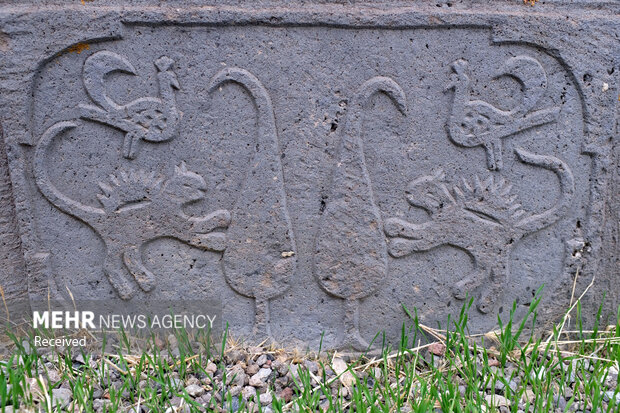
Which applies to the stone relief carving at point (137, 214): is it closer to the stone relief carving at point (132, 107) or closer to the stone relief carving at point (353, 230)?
Answer: the stone relief carving at point (132, 107)

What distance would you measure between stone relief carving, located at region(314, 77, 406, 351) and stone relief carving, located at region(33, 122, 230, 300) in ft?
1.15

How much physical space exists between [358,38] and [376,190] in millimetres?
482

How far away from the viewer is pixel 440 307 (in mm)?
1898

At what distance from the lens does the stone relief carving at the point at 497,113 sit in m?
1.71

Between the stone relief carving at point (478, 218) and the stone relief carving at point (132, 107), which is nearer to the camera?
the stone relief carving at point (132, 107)

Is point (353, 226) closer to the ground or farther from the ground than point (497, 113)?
closer to the ground

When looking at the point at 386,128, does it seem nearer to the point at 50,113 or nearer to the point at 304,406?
the point at 304,406

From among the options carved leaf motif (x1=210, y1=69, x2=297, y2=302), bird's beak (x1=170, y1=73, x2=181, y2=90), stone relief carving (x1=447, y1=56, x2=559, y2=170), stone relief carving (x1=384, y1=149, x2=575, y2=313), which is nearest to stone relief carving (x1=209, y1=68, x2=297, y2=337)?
carved leaf motif (x1=210, y1=69, x2=297, y2=302)

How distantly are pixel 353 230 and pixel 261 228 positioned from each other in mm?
A: 304

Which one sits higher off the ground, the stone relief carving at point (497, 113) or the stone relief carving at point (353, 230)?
the stone relief carving at point (497, 113)

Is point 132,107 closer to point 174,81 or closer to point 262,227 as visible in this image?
point 174,81

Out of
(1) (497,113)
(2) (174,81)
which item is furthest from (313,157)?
(1) (497,113)

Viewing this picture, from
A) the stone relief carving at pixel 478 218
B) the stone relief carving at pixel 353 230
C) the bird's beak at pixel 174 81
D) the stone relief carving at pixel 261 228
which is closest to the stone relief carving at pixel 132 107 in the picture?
the bird's beak at pixel 174 81

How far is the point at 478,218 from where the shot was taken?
1814mm
